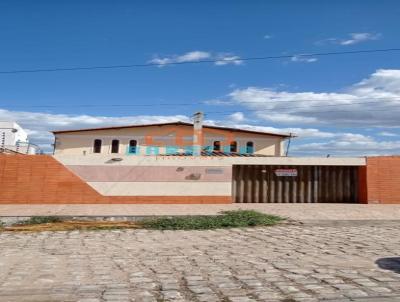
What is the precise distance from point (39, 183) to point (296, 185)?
1252 centimetres

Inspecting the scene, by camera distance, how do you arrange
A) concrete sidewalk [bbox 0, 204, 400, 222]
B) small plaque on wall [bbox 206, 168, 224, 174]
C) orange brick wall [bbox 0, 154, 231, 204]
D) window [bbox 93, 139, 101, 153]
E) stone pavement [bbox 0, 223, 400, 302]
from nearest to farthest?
1. stone pavement [bbox 0, 223, 400, 302]
2. concrete sidewalk [bbox 0, 204, 400, 222]
3. orange brick wall [bbox 0, 154, 231, 204]
4. small plaque on wall [bbox 206, 168, 224, 174]
5. window [bbox 93, 139, 101, 153]

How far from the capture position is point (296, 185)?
2152cm

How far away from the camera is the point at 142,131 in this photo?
35.6 metres

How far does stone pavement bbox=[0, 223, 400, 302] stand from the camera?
17.7 feet

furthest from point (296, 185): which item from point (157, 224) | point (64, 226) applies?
point (64, 226)

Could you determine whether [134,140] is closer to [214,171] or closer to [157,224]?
[214,171]

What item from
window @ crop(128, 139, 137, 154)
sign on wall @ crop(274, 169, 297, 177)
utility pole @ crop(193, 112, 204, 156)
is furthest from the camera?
window @ crop(128, 139, 137, 154)

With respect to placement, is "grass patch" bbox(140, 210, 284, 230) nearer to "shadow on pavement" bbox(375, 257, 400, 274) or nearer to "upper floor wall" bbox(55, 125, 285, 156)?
"shadow on pavement" bbox(375, 257, 400, 274)

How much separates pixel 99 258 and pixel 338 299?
14.3 ft

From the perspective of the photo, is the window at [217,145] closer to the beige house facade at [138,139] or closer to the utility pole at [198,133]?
the beige house facade at [138,139]

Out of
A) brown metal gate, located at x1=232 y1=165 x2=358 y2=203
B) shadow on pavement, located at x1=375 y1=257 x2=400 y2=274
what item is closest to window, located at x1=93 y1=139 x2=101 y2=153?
brown metal gate, located at x1=232 y1=165 x2=358 y2=203

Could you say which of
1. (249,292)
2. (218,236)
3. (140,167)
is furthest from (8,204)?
(249,292)

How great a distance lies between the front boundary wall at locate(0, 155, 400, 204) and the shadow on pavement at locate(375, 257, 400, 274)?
13.2 meters

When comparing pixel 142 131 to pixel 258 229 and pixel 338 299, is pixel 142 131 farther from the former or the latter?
pixel 338 299
